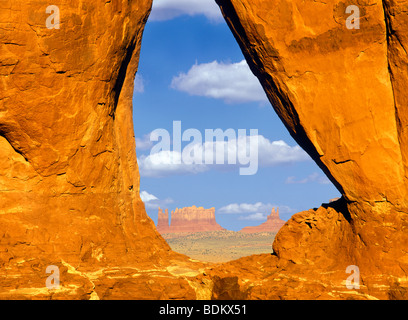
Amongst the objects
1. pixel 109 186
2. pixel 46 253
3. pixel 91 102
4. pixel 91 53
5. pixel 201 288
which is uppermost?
pixel 91 53

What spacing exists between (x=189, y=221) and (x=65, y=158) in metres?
105

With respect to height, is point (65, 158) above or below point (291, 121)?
below

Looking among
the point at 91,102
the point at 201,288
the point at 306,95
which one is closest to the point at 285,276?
the point at 201,288

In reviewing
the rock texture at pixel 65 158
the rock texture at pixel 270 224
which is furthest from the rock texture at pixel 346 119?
the rock texture at pixel 270 224

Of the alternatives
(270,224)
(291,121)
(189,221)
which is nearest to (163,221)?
(189,221)

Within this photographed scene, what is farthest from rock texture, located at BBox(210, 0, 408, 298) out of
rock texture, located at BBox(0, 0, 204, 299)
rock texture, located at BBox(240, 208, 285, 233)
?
rock texture, located at BBox(240, 208, 285, 233)

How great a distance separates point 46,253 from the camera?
14.4 m

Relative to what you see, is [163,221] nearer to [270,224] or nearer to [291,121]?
[270,224]

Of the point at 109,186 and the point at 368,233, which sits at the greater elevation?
the point at 109,186

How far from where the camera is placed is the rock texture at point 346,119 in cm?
1454

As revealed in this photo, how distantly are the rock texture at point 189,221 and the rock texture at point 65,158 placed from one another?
330 ft

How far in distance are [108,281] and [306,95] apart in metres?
8.17

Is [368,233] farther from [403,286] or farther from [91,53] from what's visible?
[91,53]

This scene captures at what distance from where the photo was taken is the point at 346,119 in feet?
49.8
